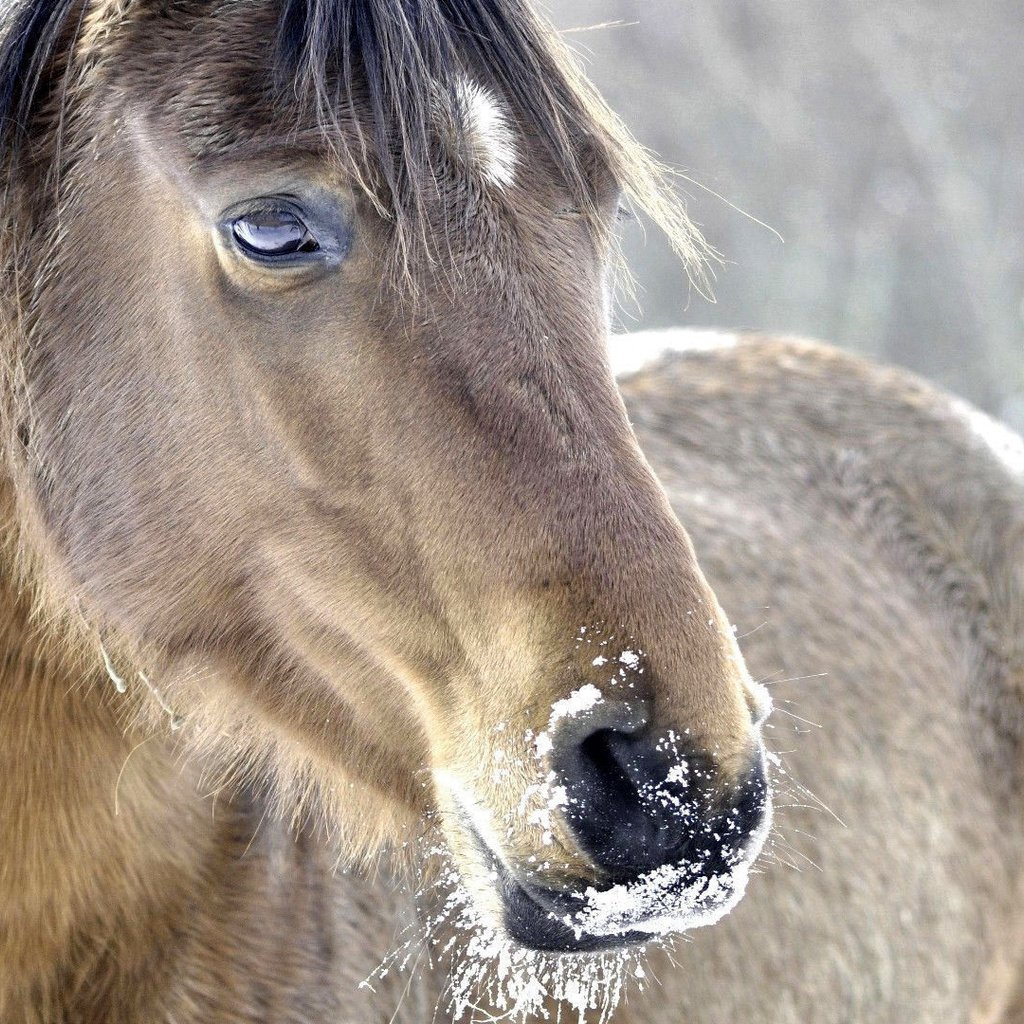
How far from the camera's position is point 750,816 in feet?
5.57

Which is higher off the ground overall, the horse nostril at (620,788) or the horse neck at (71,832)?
the horse nostril at (620,788)

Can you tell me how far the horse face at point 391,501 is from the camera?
5.56ft

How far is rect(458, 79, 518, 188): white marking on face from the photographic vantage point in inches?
76.2

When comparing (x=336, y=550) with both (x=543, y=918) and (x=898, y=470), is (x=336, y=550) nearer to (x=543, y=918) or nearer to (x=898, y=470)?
(x=543, y=918)

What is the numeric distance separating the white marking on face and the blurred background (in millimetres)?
12517

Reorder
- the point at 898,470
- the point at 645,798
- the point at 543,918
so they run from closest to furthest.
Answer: the point at 645,798 < the point at 543,918 < the point at 898,470

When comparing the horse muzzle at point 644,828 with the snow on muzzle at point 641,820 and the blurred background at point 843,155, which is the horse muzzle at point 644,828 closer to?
the snow on muzzle at point 641,820

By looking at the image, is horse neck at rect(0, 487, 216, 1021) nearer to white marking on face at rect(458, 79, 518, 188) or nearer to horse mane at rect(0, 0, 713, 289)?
horse mane at rect(0, 0, 713, 289)

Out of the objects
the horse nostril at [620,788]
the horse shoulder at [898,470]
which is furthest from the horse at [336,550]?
the horse shoulder at [898,470]

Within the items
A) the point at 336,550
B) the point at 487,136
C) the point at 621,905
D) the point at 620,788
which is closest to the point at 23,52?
the point at 487,136

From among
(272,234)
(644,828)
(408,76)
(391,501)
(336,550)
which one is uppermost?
(408,76)

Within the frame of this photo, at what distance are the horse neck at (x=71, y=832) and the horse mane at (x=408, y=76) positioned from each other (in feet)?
3.17

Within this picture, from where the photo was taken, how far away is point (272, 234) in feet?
6.22

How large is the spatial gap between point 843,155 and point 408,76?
16768mm
